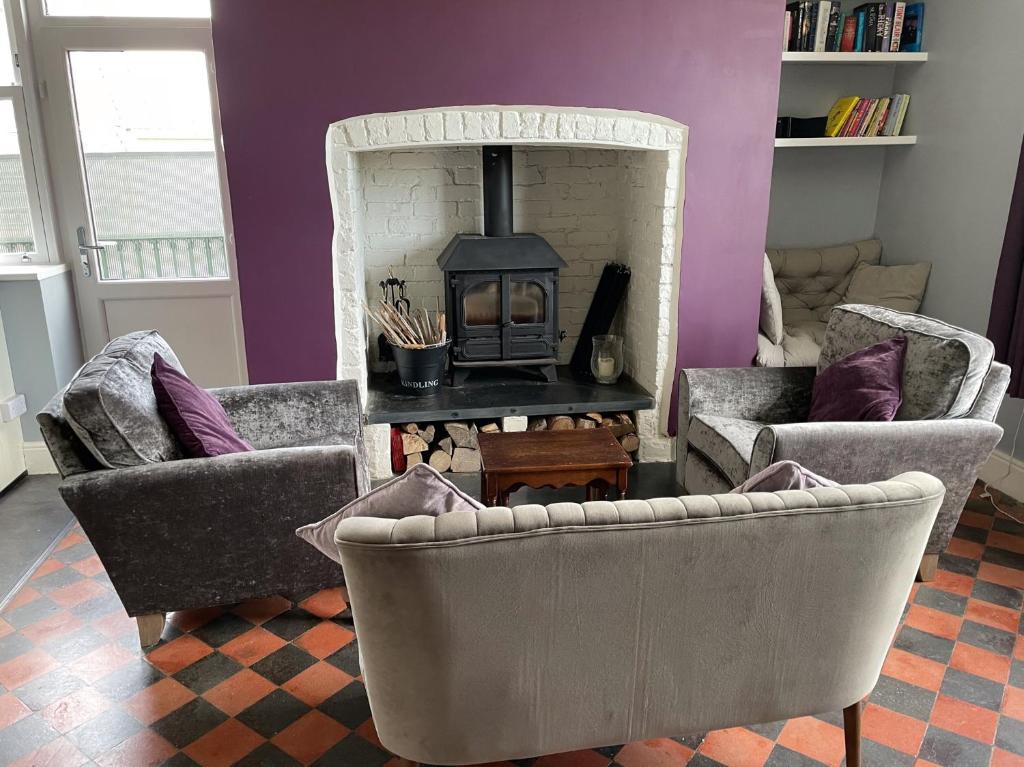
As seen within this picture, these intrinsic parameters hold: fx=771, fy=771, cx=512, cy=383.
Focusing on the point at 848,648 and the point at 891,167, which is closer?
the point at 848,648

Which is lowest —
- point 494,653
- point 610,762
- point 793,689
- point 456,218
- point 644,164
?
point 610,762

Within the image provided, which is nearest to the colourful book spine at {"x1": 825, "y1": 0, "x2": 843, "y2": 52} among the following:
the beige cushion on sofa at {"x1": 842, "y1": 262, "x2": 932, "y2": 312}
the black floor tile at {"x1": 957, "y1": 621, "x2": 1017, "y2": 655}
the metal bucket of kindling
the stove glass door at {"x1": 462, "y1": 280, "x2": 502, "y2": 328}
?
the beige cushion on sofa at {"x1": 842, "y1": 262, "x2": 932, "y2": 312}

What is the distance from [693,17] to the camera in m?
3.20

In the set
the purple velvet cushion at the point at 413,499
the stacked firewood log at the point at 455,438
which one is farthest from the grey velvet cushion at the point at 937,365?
the purple velvet cushion at the point at 413,499

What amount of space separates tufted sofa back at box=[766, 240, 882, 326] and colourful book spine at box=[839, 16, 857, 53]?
1.01 m

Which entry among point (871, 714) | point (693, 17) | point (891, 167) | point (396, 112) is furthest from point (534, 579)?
point (891, 167)

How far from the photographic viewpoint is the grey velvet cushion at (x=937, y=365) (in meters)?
2.44

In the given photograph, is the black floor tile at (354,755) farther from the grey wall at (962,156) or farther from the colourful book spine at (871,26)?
the colourful book spine at (871,26)

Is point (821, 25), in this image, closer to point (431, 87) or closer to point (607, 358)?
point (607, 358)

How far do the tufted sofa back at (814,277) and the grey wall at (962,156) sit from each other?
245 millimetres

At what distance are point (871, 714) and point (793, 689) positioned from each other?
0.59 meters

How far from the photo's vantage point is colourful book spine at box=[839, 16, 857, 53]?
12.6 feet

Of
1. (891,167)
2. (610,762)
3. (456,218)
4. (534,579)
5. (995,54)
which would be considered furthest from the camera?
(891,167)

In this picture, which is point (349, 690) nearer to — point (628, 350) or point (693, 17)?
point (628, 350)
